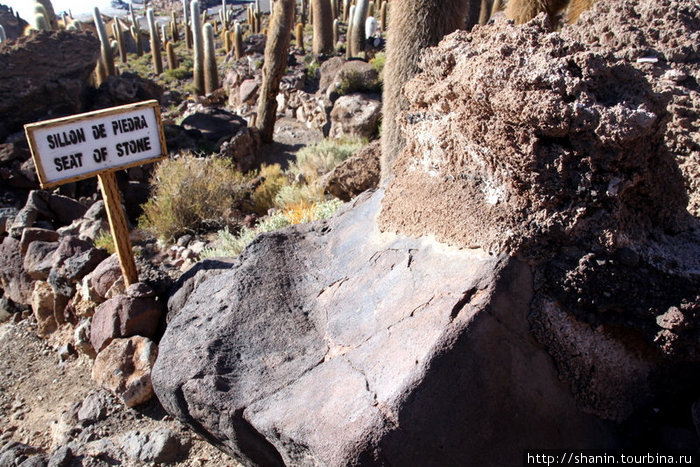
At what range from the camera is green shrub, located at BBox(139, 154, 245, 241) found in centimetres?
670

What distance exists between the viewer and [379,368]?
7.01 ft

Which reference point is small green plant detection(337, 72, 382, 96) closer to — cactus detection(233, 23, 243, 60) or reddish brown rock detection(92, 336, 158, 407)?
reddish brown rock detection(92, 336, 158, 407)

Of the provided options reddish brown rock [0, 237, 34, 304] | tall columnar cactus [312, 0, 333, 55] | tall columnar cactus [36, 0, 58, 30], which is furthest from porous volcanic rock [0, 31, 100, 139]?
tall columnar cactus [312, 0, 333, 55]

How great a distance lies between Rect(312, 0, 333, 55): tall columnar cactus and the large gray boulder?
2041 centimetres

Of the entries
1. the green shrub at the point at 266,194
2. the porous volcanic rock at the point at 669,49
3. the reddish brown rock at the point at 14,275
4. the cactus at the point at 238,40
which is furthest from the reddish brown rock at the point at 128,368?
the cactus at the point at 238,40

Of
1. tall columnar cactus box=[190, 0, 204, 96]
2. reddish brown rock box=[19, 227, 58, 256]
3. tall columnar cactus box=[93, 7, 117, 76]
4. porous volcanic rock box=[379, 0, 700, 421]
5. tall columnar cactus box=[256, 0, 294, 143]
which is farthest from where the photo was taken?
tall columnar cactus box=[93, 7, 117, 76]

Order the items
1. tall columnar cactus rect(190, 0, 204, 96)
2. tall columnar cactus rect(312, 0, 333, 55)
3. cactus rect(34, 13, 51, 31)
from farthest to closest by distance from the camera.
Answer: tall columnar cactus rect(190, 0, 204, 96)
tall columnar cactus rect(312, 0, 333, 55)
cactus rect(34, 13, 51, 31)

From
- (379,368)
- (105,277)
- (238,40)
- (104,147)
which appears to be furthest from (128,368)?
(238,40)

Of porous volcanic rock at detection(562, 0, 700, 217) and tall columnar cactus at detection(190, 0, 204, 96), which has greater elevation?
porous volcanic rock at detection(562, 0, 700, 217)

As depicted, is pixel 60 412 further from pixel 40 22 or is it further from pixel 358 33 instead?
pixel 40 22

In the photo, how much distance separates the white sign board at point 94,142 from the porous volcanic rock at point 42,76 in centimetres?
921

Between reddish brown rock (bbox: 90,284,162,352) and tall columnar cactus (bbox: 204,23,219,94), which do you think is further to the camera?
tall columnar cactus (bbox: 204,23,219,94)

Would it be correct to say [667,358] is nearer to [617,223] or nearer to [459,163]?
[617,223]

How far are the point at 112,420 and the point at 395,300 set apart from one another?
2.31 metres
